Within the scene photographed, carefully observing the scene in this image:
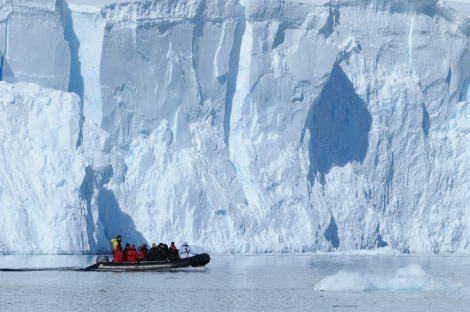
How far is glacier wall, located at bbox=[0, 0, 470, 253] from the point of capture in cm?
3478

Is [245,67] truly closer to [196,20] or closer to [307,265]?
[196,20]

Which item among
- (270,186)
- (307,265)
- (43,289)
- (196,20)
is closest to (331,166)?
(270,186)

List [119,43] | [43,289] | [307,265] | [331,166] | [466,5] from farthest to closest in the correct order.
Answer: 1. [466,5]
2. [331,166]
3. [119,43]
4. [307,265]
5. [43,289]

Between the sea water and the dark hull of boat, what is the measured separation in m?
0.20

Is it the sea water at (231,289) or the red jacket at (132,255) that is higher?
the red jacket at (132,255)

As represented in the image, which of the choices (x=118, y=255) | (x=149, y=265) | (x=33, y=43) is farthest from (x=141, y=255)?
(x=33, y=43)

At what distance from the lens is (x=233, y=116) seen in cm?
4019

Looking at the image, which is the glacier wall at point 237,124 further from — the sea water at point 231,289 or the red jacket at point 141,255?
the sea water at point 231,289

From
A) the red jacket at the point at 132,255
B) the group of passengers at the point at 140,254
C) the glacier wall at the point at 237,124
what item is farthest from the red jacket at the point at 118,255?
the glacier wall at the point at 237,124

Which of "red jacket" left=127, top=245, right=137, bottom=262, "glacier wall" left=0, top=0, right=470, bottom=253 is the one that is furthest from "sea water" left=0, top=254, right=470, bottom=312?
"glacier wall" left=0, top=0, right=470, bottom=253

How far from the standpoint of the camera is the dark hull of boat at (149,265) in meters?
27.5

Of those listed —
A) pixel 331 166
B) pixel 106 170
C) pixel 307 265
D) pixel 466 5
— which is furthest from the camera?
pixel 466 5

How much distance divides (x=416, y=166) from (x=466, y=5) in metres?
6.95

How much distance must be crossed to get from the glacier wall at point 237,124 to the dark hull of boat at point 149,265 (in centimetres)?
533
